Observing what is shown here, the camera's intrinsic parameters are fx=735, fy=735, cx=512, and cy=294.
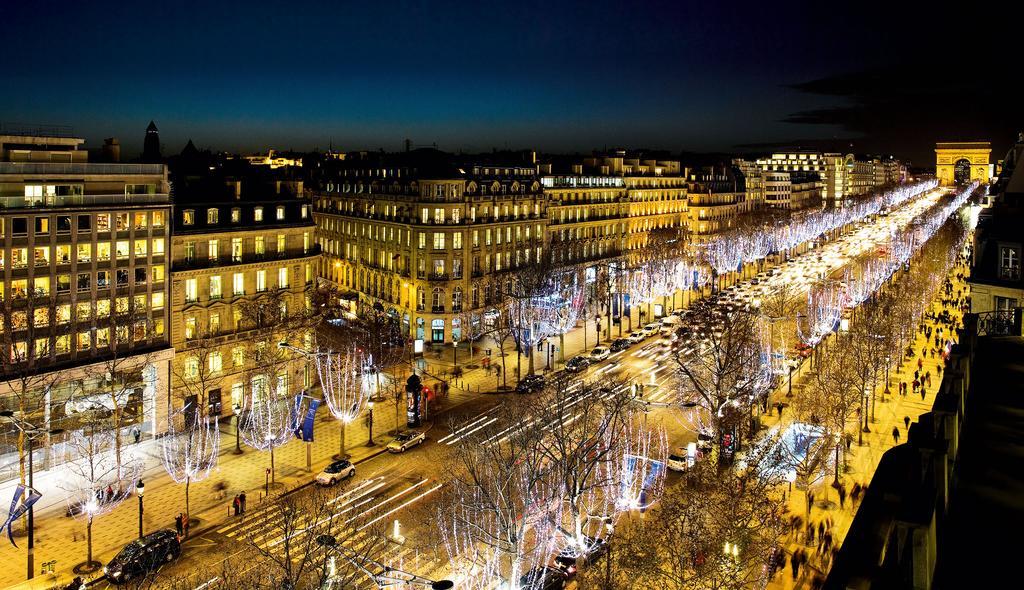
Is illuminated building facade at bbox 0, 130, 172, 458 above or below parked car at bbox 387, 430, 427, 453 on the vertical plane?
above

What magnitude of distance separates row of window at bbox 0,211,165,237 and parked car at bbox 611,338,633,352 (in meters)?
44.0

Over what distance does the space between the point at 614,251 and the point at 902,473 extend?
100917mm

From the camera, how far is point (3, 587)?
32281mm

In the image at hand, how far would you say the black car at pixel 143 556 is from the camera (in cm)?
3196

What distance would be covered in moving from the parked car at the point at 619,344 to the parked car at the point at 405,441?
31.1m

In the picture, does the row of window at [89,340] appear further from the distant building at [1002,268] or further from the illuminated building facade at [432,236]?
the distant building at [1002,268]

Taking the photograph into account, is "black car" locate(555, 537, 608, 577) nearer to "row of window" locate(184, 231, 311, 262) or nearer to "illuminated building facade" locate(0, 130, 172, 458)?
"illuminated building facade" locate(0, 130, 172, 458)

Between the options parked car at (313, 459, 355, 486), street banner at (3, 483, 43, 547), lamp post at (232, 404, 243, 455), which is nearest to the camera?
street banner at (3, 483, 43, 547)

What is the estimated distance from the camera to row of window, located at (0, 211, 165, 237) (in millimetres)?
45000

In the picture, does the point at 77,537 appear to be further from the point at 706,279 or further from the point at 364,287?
the point at 706,279

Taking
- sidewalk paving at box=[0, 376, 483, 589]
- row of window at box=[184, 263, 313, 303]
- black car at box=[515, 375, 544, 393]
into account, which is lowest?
sidewalk paving at box=[0, 376, 483, 589]

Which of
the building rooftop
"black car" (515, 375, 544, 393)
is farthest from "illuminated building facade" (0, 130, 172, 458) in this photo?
the building rooftop

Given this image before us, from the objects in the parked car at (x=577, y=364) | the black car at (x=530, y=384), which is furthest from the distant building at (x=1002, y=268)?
the parked car at (x=577, y=364)

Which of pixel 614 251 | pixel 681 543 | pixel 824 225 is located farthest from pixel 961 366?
pixel 824 225
